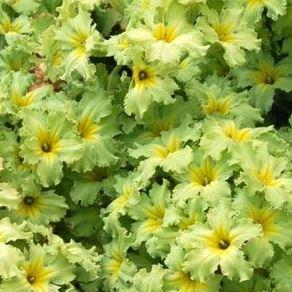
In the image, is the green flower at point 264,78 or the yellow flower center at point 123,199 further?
the green flower at point 264,78

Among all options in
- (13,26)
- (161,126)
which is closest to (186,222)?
(161,126)

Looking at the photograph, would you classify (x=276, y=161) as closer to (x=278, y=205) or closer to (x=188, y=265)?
(x=278, y=205)

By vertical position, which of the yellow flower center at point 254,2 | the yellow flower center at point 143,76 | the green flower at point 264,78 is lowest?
the green flower at point 264,78

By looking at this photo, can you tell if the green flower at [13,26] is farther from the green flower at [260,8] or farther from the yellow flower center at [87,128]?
the green flower at [260,8]

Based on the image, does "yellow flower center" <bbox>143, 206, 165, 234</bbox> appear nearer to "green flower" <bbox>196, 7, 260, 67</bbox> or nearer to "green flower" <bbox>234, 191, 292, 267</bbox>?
"green flower" <bbox>234, 191, 292, 267</bbox>

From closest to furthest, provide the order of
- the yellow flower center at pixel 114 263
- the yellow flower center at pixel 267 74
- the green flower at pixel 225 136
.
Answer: the green flower at pixel 225 136 < the yellow flower center at pixel 114 263 < the yellow flower center at pixel 267 74

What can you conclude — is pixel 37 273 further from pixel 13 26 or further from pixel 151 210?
pixel 13 26

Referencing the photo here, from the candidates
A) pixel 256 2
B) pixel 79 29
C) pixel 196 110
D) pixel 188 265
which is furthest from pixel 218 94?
pixel 188 265

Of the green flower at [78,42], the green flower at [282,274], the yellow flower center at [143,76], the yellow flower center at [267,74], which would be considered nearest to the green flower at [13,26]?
the green flower at [78,42]
